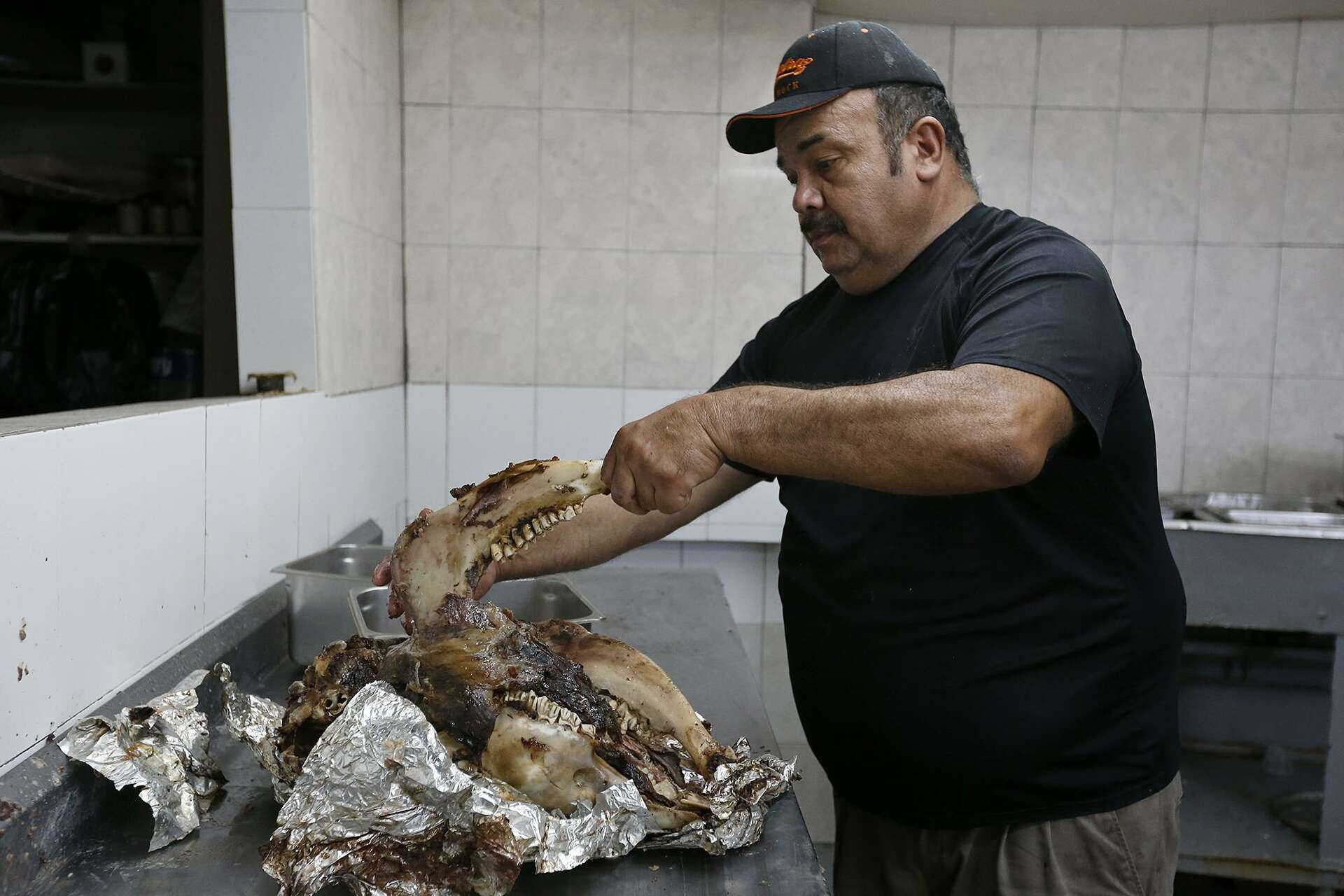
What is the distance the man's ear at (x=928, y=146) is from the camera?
62.2 inches

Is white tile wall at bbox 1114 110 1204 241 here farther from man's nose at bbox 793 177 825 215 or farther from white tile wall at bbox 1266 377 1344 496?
man's nose at bbox 793 177 825 215

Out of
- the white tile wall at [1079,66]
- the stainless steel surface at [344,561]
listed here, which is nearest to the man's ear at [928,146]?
the stainless steel surface at [344,561]

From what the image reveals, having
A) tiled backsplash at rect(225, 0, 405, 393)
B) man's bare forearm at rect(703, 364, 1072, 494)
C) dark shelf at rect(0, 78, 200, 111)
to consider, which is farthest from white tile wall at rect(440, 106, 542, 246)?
man's bare forearm at rect(703, 364, 1072, 494)

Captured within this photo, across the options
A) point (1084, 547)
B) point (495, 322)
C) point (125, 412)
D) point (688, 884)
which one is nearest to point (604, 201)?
point (495, 322)

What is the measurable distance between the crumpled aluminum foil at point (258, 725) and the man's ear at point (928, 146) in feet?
3.96

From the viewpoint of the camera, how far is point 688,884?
1.17 metres

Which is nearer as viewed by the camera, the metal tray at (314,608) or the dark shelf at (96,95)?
the metal tray at (314,608)

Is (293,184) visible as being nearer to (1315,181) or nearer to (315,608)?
(315,608)

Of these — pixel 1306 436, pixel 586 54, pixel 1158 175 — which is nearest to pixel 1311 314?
pixel 1306 436

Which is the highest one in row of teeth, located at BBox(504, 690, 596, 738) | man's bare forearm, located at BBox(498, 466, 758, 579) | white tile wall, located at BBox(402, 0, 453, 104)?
white tile wall, located at BBox(402, 0, 453, 104)

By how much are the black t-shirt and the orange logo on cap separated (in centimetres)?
35

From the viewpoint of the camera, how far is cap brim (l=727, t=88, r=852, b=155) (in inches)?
60.2

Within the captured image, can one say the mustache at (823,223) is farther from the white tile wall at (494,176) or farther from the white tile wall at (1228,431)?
the white tile wall at (1228,431)

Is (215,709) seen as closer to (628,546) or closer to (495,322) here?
(628,546)
